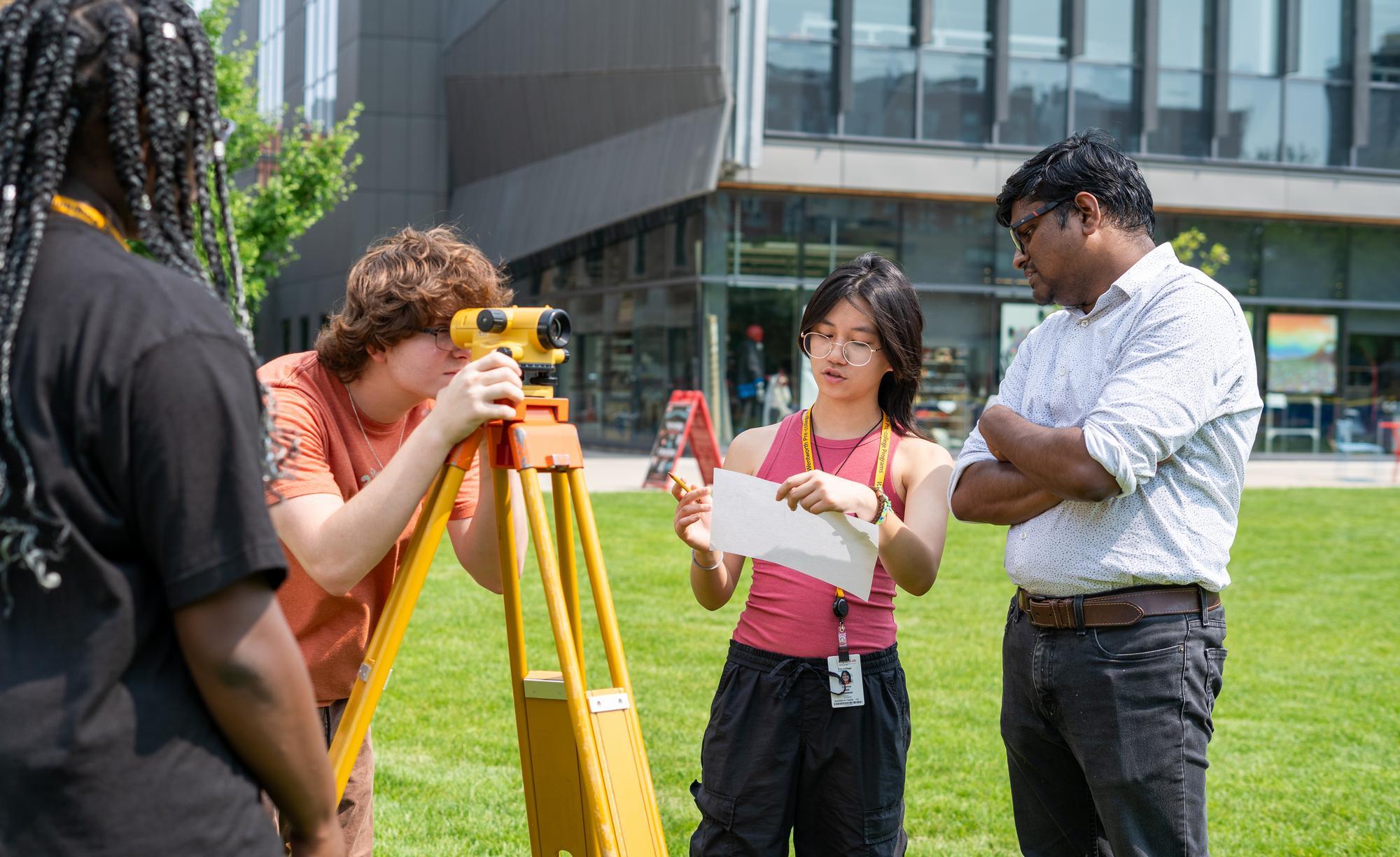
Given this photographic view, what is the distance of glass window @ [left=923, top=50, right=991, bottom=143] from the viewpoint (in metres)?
21.3

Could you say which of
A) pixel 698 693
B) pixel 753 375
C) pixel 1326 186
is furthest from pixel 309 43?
pixel 698 693

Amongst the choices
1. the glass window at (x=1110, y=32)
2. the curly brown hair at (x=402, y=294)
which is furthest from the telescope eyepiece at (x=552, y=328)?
the glass window at (x=1110, y=32)

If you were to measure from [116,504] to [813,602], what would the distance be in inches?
78.7

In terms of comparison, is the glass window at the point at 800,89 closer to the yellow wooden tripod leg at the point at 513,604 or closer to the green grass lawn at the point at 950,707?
the green grass lawn at the point at 950,707

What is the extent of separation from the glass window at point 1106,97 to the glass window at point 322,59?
61.8ft

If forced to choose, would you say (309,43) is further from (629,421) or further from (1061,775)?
(1061,775)

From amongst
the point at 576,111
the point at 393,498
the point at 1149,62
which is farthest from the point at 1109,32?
the point at 393,498

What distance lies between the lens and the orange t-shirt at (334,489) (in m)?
2.65

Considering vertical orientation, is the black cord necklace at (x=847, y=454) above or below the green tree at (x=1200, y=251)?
below

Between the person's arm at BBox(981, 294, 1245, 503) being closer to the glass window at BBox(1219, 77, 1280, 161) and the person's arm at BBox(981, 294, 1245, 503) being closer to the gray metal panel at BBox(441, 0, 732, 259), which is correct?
the gray metal panel at BBox(441, 0, 732, 259)

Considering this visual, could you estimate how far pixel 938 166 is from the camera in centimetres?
2127

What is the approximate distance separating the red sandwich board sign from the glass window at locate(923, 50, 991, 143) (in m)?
7.96

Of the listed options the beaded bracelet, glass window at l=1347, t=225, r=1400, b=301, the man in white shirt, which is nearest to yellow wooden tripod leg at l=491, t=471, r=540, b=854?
the beaded bracelet

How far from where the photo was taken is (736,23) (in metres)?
19.9
